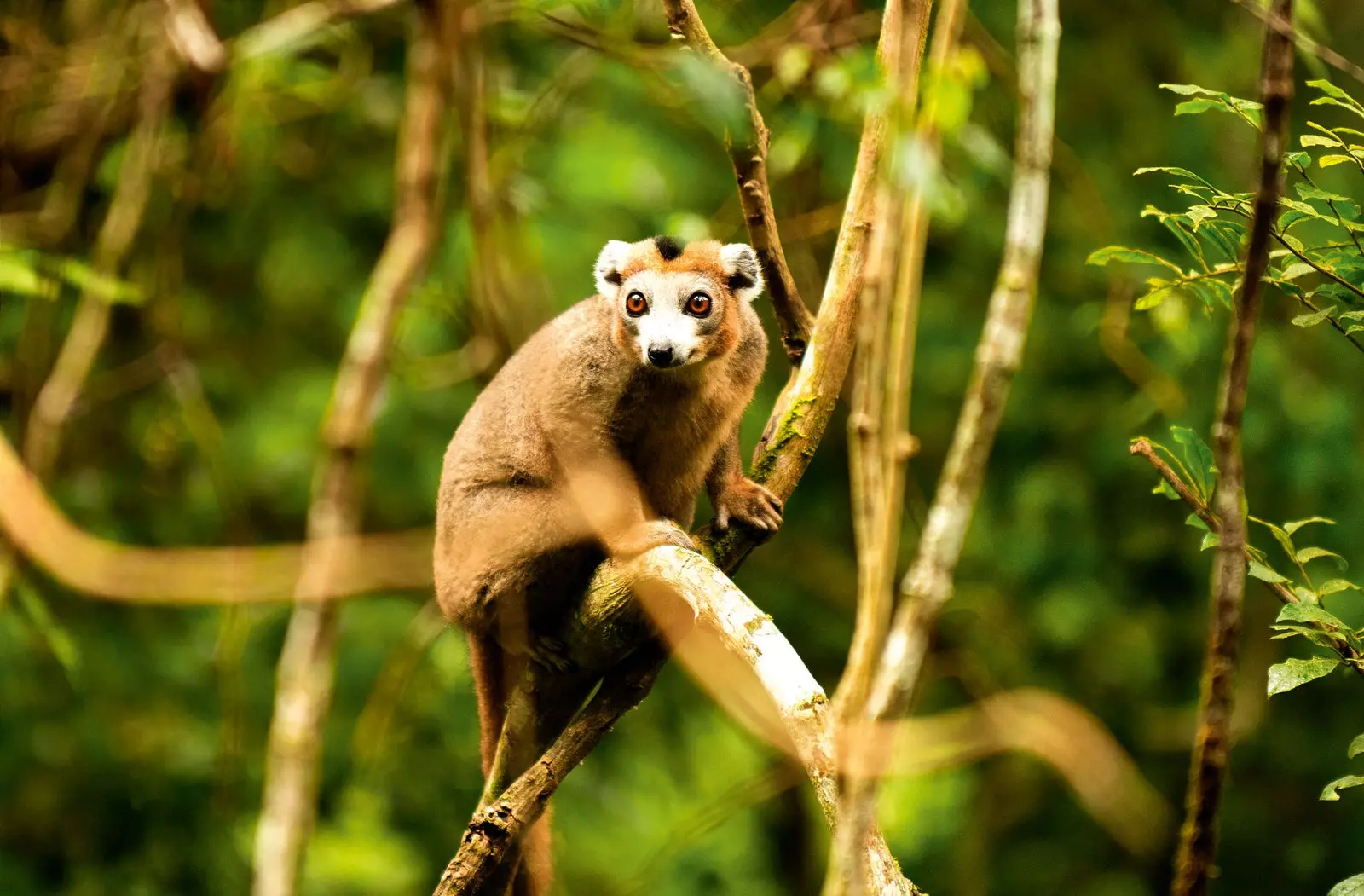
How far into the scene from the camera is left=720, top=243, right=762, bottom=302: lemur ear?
5.00m

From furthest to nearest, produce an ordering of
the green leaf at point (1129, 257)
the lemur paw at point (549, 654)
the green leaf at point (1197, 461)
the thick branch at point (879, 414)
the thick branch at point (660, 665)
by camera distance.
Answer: the lemur paw at point (549, 654) → the green leaf at point (1129, 257) → the green leaf at point (1197, 461) → the thick branch at point (660, 665) → the thick branch at point (879, 414)

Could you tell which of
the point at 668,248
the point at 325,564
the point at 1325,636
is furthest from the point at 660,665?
the point at 325,564

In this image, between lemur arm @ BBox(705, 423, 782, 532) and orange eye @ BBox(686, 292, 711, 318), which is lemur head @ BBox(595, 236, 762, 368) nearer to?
orange eye @ BBox(686, 292, 711, 318)

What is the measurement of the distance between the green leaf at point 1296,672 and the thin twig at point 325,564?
2013 mm

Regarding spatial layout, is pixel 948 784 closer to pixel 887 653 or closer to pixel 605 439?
pixel 605 439

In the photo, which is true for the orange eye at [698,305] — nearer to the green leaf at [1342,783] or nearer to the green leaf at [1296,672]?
the green leaf at [1296,672]

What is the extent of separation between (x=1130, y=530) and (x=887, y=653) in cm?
808

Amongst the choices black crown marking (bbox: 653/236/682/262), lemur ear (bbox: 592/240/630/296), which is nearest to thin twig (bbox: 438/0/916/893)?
black crown marking (bbox: 653/236/682/262)

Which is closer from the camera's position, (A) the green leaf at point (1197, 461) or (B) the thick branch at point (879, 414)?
(B) the thick branch at point (879, 414)

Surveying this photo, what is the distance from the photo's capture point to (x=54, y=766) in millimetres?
8086

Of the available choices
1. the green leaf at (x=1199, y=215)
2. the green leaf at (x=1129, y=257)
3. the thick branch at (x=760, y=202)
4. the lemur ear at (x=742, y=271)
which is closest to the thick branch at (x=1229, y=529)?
the green leaf at (x=1199, y=215)

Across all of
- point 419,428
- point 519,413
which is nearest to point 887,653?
point 519,413

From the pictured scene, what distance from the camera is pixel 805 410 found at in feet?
14.2

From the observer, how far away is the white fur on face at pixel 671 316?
15.3ft
